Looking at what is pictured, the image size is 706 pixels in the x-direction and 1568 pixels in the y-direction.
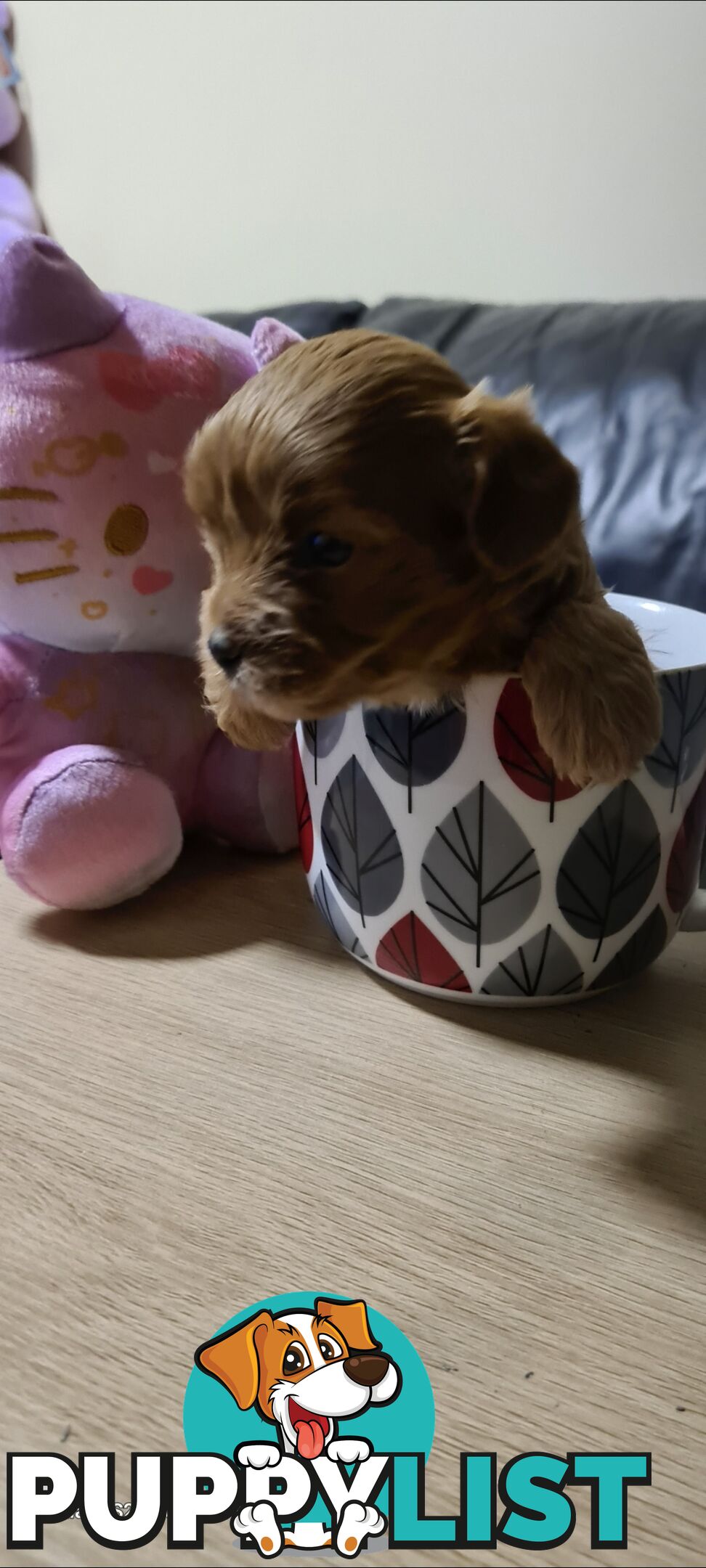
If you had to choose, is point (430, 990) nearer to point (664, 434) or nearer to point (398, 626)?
point (398, 626)

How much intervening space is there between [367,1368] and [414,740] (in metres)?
0.26

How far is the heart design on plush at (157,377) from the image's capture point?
0.64 metres

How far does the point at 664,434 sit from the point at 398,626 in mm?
512

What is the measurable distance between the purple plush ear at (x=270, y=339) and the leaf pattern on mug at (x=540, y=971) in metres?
0.38

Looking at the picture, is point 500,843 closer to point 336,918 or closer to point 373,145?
point 336,918

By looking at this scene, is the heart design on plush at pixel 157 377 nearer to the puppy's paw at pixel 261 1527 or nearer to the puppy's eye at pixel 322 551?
the puppy's eye at pixel 322 551

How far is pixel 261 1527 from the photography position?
0.32 metres

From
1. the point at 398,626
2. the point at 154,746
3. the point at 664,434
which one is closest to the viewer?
the point at 398,626

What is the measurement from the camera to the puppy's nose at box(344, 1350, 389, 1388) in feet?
1.19

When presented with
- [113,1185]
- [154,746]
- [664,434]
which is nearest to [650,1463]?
[113,1185]

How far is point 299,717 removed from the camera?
0.47 metres

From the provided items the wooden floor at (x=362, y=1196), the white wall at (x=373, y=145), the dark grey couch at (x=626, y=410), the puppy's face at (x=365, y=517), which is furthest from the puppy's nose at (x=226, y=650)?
the white wall at (x=373, y=145)

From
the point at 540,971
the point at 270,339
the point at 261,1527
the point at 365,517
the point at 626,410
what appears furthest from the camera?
the point at 626,410

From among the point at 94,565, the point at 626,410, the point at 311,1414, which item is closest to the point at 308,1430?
the point at 311,1414
